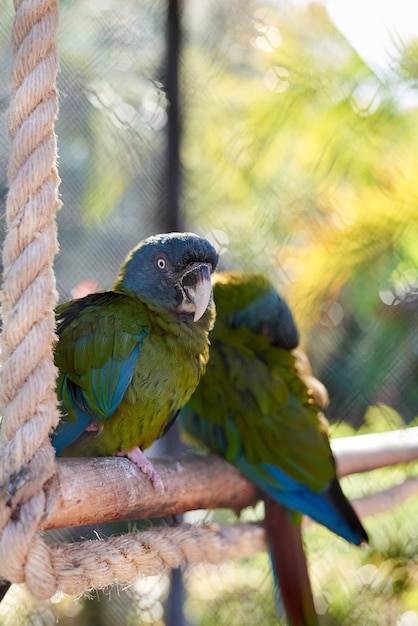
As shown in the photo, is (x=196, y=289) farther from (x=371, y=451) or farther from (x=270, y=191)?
(x=270, y=191)

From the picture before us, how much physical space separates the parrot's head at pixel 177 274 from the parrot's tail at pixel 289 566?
0.36m

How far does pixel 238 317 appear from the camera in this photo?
1112 millimetres

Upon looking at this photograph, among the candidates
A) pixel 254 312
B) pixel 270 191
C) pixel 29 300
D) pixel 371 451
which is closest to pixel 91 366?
pixel 29 300

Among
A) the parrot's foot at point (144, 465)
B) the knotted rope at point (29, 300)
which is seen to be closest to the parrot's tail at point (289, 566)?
the parrot's foot at point (144, 465)

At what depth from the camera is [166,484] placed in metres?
0.81

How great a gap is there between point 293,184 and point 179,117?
0.28 metres

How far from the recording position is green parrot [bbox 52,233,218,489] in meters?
0.74

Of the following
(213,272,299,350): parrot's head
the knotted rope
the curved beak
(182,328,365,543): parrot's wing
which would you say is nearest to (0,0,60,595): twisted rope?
the knotted rope

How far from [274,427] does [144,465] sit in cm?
27

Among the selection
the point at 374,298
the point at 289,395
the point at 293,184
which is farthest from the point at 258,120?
the point at 289,395

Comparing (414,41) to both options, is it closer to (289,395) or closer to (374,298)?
(374,298)

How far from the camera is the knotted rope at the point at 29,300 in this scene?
47 centimetres

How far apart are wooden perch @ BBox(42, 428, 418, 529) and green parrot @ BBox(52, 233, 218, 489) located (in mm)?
43

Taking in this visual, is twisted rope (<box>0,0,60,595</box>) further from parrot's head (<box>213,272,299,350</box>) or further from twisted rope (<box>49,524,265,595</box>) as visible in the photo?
parrot's head (<box>213,272,299,350</box>)
